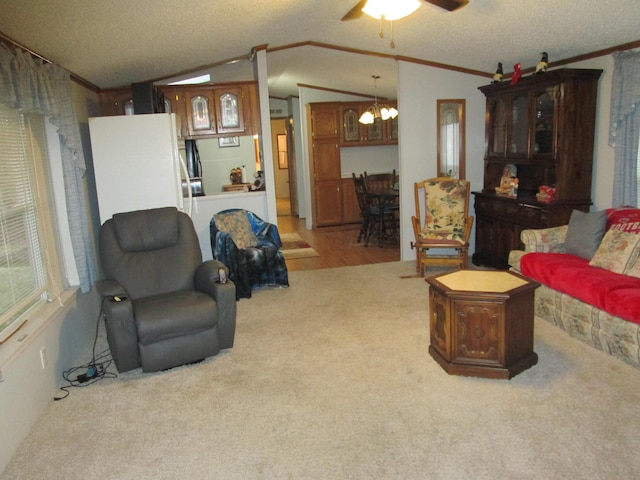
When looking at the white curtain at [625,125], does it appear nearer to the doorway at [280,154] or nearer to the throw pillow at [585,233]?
the throw pillow at [585,233]

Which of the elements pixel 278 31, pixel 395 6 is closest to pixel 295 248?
pixel 278 31

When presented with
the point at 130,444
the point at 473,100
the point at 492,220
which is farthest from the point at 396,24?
the point at 130,444

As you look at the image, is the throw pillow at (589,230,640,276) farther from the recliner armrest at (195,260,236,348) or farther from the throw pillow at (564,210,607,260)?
the recliner armrest at (195,260,236,348)

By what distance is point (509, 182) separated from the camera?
5.05 meters

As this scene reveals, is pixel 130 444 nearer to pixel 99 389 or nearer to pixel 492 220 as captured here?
pixel 99 389

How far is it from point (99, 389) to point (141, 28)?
2339mm

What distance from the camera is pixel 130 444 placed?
2.40 metres

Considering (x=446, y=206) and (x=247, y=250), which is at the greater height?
(x=446, y=206)

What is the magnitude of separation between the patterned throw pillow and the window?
5.39ft

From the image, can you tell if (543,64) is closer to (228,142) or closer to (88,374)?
(88,374)

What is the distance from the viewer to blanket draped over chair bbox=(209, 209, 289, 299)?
183 inches

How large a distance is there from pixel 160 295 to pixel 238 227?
64.1 inches

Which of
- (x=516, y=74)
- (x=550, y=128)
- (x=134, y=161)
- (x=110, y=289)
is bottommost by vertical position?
(x=110, y=289)

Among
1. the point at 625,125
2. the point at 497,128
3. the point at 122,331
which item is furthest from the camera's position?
the point at 497,128
